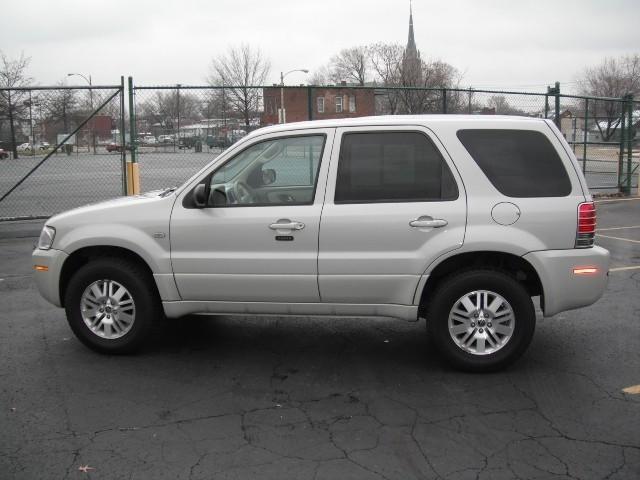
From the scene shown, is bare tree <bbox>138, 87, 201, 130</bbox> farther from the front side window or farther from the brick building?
the front side window

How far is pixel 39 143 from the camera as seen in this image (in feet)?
42.2

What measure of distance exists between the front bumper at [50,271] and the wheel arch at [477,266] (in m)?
2.86

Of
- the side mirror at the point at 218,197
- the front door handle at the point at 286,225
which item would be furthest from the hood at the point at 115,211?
the front door handle at the point at 286,225

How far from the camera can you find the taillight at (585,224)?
15.2 ft

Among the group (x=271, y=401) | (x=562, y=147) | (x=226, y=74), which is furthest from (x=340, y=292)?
(x=226, y=74)

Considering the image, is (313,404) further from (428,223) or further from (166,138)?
(166,138)

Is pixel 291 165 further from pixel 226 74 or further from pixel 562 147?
pixel 226 74

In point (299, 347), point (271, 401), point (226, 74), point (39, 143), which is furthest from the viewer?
point (226, 74)

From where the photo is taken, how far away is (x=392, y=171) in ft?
15.9

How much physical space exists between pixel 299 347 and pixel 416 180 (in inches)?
69.9

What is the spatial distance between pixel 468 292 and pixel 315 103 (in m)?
13.5

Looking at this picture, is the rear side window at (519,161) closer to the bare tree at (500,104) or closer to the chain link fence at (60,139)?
the chain link fence at (60,139)

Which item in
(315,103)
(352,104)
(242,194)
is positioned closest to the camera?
(242,194)

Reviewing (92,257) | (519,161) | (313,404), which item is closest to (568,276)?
(519,161)
